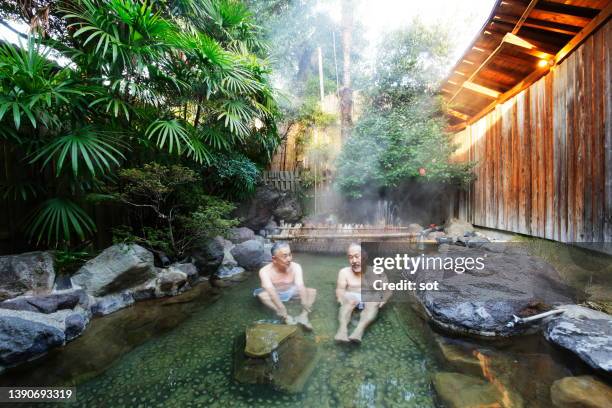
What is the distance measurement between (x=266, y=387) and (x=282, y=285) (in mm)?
1518

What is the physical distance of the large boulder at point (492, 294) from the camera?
2.53 meters

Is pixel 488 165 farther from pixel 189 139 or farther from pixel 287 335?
pixel 189 139

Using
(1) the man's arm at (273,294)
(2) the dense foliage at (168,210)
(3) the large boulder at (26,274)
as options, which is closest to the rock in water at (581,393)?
(1) the man's arm at (273,294)

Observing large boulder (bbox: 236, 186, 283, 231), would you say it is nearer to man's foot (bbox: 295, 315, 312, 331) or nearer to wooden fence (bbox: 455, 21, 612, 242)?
man's foot (bbox: 295, 315, 312, 331)

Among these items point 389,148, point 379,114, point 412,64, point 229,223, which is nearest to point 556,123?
point 389,148

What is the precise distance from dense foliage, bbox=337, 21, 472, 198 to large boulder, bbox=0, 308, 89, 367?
217 inches

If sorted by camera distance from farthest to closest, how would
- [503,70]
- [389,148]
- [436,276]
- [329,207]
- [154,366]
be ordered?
1. [329,207]
2. [389,148]
3. [503,70]
4. [436,276]
5. [154,366]

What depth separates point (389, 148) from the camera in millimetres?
6332

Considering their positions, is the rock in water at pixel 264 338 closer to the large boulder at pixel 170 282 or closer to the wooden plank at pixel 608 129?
the large boulder at pixel 170 282

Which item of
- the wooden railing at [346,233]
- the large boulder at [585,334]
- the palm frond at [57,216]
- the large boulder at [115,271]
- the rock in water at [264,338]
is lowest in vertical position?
the rock in water at [264,338]

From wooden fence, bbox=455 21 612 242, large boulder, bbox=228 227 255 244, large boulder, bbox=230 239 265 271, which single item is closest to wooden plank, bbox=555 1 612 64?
wooden fence, bbox=455 21 612 242

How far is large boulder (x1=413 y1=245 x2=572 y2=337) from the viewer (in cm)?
253

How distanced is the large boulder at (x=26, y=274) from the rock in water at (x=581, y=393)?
15.6 feet

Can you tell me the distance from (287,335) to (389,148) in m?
5.27
